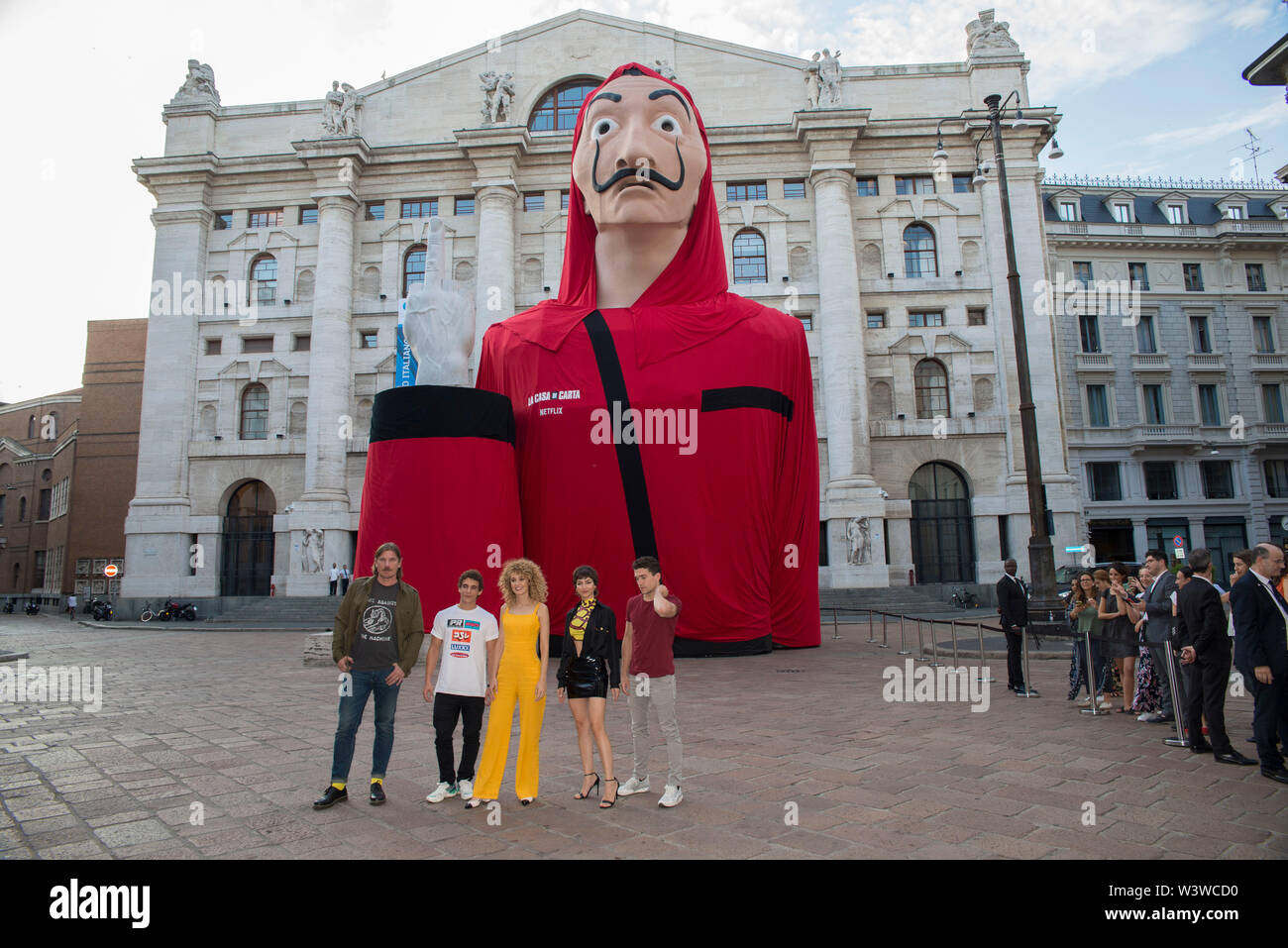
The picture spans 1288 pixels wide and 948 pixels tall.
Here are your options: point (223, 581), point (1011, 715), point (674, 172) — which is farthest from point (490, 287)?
point (1011, 715)

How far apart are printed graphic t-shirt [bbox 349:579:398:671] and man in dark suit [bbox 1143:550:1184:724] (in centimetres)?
656

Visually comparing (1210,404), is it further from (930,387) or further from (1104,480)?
(930,387)

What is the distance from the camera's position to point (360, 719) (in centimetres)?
482

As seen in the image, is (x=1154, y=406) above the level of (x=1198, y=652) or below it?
above

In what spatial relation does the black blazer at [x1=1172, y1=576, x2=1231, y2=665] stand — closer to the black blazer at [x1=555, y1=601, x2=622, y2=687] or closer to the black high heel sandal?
the black blazer at [x1=555, y1=601, x2=622, y2=687]

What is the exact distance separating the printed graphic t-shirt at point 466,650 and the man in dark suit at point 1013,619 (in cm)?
636

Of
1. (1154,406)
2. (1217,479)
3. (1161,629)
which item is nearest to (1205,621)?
(1161,629)

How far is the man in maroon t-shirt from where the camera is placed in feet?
15.8

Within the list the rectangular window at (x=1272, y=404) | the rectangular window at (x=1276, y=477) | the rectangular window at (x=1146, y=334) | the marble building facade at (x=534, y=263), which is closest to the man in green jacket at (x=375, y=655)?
the marble building facade at (x=534, y=263)

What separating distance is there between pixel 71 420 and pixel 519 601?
52.5 metres

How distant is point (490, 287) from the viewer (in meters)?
28.7

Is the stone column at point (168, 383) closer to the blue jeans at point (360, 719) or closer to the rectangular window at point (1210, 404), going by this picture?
the blue jeans at point (360, 719)

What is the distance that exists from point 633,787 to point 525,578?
4.81ft

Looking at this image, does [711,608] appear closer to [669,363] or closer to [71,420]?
[669,363]
